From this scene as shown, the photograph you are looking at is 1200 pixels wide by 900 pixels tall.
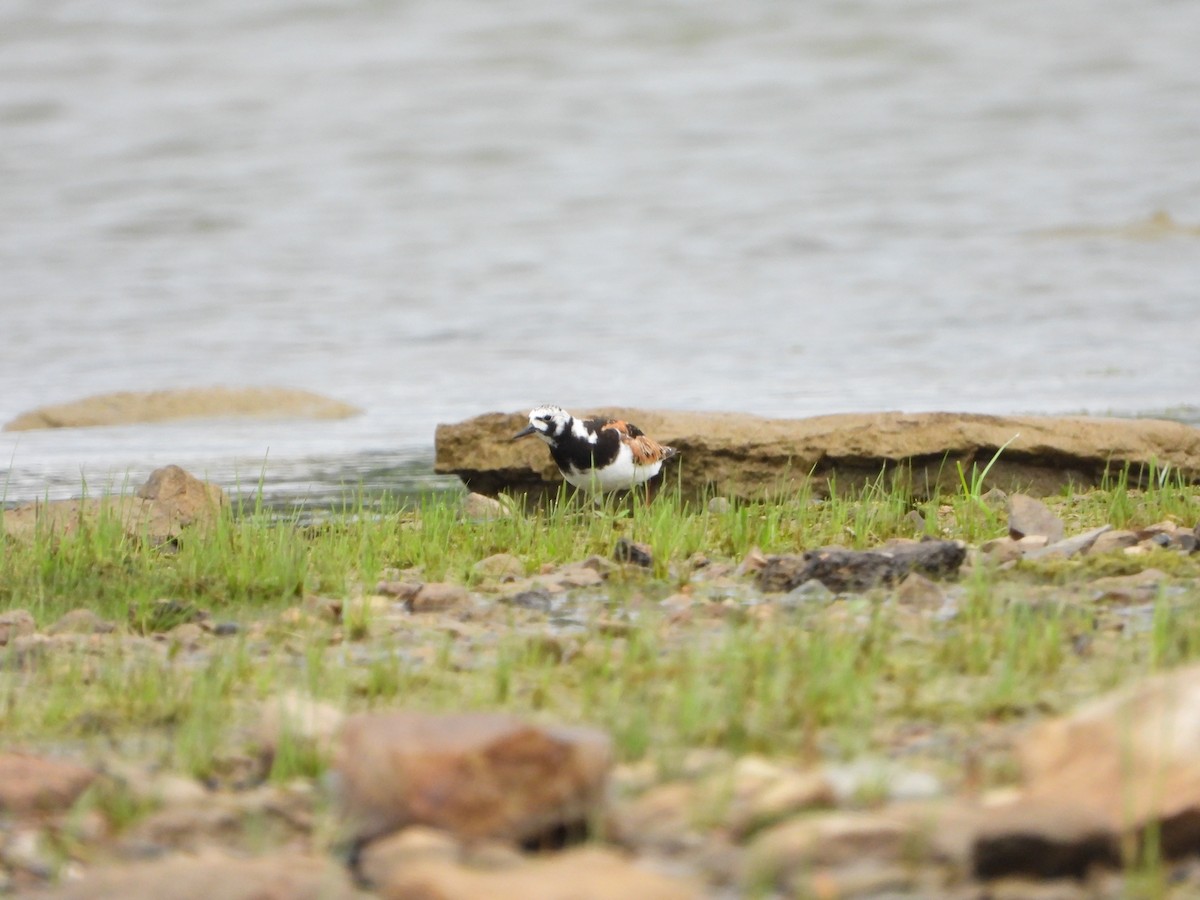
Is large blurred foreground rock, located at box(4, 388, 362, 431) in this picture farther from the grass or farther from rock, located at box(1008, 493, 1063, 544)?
rock, located at box(1008, 493, 1063, 544)

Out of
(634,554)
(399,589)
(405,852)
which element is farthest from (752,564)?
(405,852)

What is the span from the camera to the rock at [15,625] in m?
4.83

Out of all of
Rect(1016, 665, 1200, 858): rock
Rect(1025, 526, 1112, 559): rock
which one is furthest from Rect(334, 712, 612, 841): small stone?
Rect(1025, 526, 1112, 559): rock

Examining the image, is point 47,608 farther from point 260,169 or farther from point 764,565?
point 260,169

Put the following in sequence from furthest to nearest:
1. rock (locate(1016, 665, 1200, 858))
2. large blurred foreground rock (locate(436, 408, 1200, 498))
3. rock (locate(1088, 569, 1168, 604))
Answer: large blurred foreground rock (locate(436, 408, 1200, 498)) → rock (locate(1088, 569, 1168, 604)) → rock (locate(1016, 665, 1200, 858))

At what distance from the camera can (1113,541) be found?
5637 mm

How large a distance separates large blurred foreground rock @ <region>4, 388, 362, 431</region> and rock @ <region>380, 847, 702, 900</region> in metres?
8.71

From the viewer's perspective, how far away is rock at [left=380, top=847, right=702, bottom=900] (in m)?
2.70

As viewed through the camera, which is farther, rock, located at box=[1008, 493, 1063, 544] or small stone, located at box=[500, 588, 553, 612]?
rock, located at box=[1008, 493, 1063, 544]

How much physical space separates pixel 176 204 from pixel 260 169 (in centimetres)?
217

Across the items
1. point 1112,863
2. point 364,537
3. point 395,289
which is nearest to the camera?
point 1112,863

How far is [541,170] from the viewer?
75.8 feet

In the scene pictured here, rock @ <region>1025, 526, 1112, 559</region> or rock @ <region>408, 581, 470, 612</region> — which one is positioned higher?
rock @ <region>1025, 526, 1112, 559</region>

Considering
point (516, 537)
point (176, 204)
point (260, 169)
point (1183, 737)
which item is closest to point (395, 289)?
point (176, 204)
